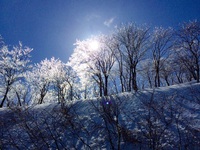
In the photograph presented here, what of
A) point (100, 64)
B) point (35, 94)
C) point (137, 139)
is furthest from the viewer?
point (35, 94)

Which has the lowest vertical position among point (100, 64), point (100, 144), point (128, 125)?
point (100, 144)

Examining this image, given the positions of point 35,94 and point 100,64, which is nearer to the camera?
point 100,64

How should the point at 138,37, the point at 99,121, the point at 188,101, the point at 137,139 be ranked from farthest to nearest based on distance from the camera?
1. the point at 138,37
2. the point at 188,101
3. the point at 99,121
4. the point at 137,139

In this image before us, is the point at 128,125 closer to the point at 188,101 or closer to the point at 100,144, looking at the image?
the point at 100,144

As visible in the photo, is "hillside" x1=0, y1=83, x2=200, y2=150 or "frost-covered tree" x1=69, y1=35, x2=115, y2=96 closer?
"hillside" x1=0, y1=83, x2=200, y2=150

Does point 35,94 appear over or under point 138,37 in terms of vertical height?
under

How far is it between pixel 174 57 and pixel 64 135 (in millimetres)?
27054

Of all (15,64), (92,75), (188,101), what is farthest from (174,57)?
(15,64)

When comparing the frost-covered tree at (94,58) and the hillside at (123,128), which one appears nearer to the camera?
the hillside at (123,128)

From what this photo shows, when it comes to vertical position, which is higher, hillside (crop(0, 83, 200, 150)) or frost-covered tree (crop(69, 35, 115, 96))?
frost-covered tree (crop(69, 35, 115, 96))

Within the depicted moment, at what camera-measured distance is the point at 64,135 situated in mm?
9008

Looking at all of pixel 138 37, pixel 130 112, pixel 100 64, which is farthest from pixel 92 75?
pixel 130 112

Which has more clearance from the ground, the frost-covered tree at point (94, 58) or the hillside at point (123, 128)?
the frost-covered tree at point (94, 58)

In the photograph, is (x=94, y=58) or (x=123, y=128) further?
(x=94, y=58)
